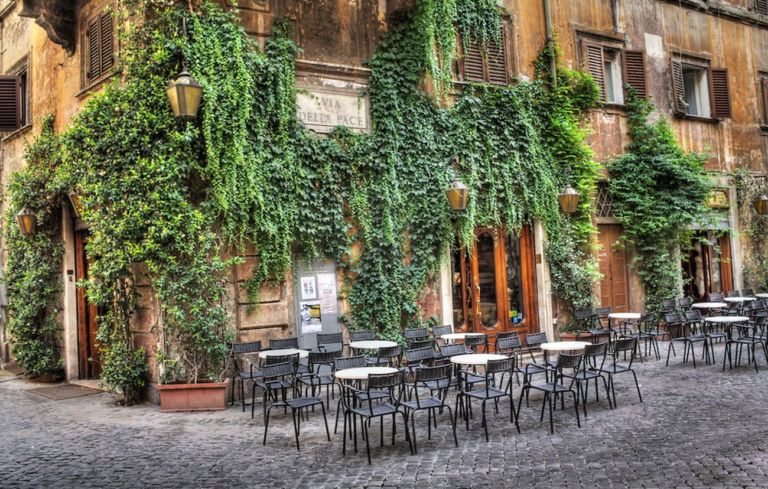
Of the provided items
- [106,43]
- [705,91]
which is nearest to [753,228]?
[705,91]

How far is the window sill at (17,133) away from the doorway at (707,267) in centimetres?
1467

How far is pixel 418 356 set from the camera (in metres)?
8.05

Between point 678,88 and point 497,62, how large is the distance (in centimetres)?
544

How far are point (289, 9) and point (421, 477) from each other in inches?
302

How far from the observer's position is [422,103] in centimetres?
1163

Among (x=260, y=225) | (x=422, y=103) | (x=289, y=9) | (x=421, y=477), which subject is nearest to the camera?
(x=421, y=477)

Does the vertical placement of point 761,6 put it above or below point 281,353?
above

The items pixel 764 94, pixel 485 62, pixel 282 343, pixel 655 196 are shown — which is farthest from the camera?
pixel 764 94

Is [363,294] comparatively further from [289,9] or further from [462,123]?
[289,9]

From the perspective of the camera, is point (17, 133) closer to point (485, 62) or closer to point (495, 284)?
point (485, 62)

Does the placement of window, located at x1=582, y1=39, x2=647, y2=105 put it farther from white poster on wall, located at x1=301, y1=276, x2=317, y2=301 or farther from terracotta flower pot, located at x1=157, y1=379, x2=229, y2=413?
terracotta flower pot, located at x1=157, y1=379, x2=229, y2=413

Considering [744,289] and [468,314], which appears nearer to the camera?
[468,314]

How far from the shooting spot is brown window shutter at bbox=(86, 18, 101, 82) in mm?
10930

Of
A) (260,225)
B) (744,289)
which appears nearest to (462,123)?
(260,225)
